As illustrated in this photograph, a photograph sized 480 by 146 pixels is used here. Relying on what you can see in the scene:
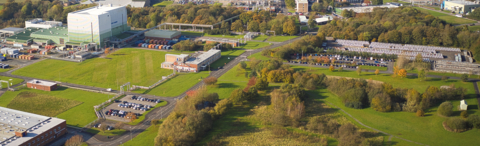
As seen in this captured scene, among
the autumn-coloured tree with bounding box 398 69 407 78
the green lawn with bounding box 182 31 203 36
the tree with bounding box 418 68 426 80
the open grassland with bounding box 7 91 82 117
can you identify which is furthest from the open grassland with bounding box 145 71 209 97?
the tree with bounding box 418 68 426 80

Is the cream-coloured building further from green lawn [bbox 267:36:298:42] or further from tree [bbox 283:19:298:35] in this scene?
green lawn [bbox 267:36:298:42]

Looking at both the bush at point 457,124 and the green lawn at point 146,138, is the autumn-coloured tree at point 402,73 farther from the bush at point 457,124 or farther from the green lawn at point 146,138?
the green lawn at point 146,138

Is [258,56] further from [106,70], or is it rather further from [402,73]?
[106,70]

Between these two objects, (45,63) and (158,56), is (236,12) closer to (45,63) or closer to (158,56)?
(158,56)

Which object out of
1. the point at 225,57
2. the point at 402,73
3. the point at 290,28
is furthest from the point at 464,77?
the point at 290,28

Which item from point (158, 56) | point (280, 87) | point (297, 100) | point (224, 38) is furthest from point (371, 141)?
point (224, 38)

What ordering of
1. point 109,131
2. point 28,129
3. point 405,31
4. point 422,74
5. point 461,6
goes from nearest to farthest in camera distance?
point 28,129, point 109,131, point 422,74, point 405,31, point 461,6
